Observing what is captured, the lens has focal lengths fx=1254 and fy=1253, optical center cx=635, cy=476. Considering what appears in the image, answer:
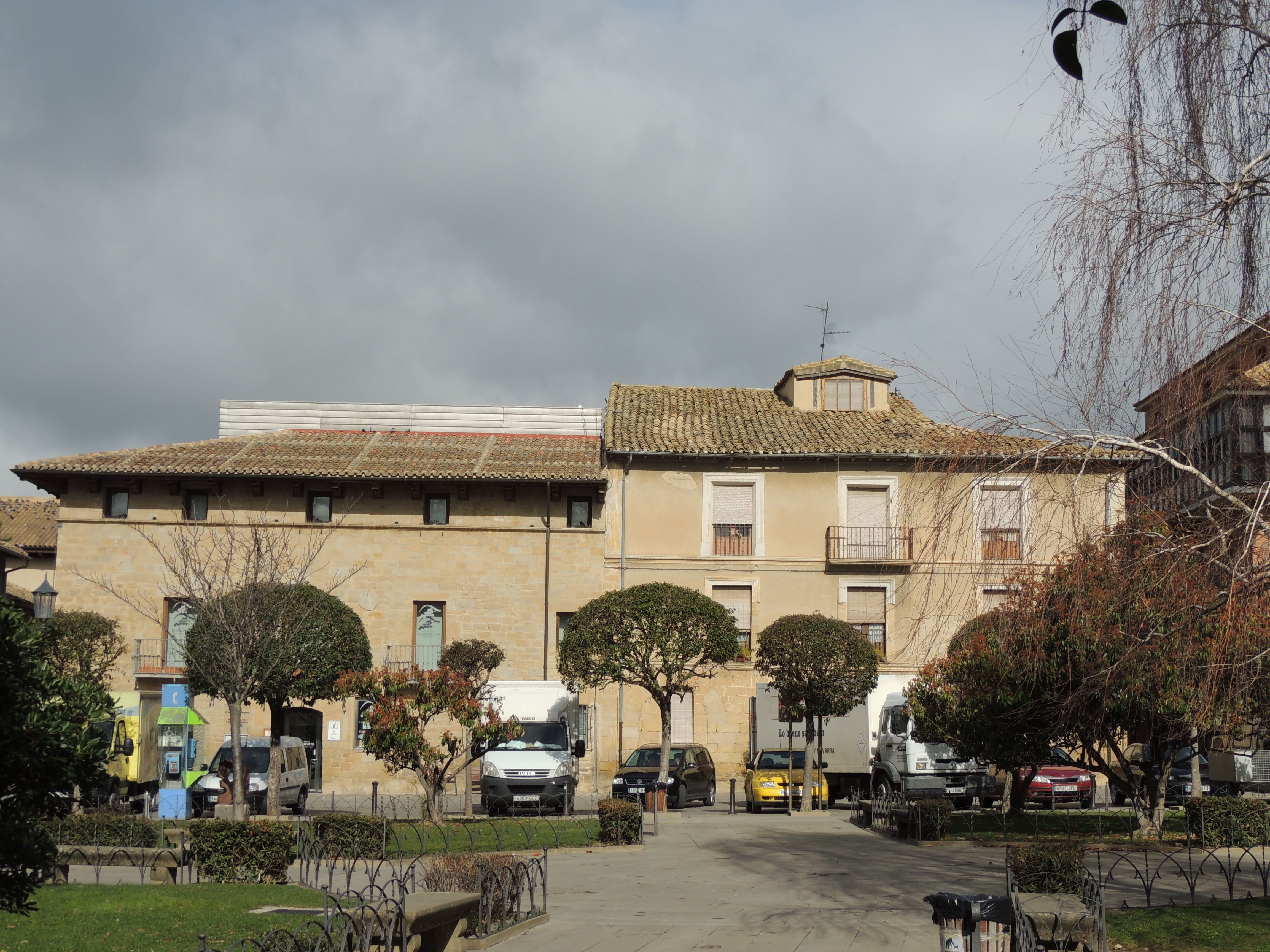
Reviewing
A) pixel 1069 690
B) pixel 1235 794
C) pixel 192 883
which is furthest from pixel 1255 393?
pixel 1235 794

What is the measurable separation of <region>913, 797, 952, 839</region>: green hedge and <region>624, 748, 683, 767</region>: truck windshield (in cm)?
1061

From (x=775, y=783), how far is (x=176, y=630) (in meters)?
18.3

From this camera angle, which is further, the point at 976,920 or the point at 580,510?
the point at 580,510

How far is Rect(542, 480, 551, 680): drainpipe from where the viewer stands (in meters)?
35.6

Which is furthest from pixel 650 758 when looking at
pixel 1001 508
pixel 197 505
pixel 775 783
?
pixel 1001 508

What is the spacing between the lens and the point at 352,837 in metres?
16.3

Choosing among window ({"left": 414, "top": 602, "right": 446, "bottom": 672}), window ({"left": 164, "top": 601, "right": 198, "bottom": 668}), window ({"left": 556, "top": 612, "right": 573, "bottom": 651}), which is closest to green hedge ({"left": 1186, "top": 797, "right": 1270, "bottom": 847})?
window ({"left": 556, "top": 612, "right": 573, "bottom": 651})

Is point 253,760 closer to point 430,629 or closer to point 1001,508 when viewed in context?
point 430,629

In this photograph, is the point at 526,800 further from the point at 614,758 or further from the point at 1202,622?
the point at 1202,622

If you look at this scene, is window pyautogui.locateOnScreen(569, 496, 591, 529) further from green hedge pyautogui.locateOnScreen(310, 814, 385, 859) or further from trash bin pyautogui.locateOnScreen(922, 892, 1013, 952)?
trash bin pyautogui.locateOnScreen(922, 892, 1013, 952)

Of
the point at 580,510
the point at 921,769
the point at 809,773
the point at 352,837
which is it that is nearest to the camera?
the point at 352,837

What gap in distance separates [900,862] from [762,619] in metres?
19.2

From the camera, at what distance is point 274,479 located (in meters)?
36.2

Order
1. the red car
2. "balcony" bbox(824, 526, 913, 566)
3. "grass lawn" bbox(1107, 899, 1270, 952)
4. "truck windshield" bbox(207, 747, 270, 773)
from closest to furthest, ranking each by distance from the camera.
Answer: "grass lawn" bbox(1107, 899, 1270, 952) < "truck windshield" bbox(207, 747, 270, 773) < the red car < "balcony" bbox(824, 526, 913, 566)
